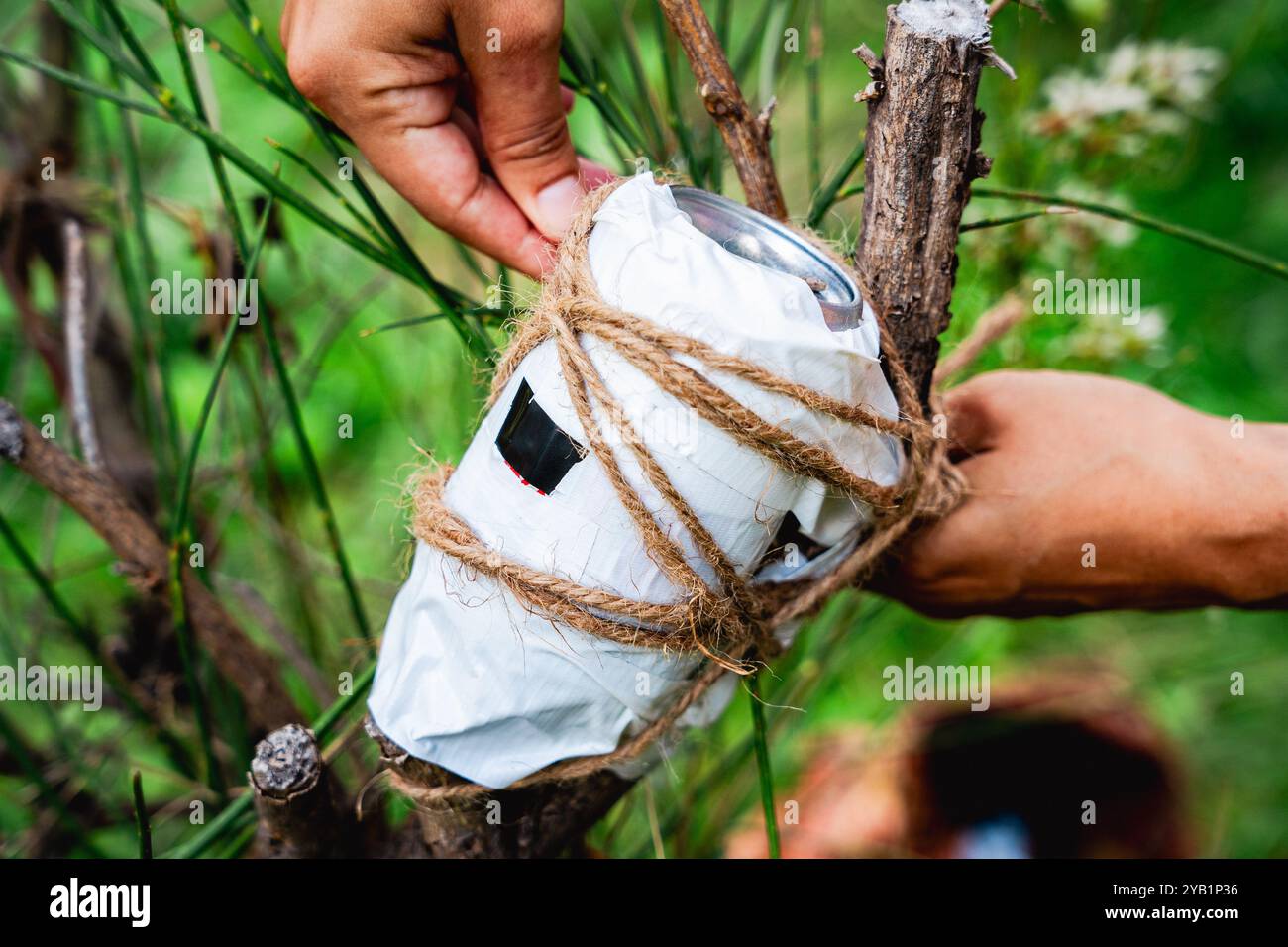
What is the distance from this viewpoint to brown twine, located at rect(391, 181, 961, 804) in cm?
48

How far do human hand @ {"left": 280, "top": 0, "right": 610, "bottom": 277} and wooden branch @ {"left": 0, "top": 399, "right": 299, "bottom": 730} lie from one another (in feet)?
1.04

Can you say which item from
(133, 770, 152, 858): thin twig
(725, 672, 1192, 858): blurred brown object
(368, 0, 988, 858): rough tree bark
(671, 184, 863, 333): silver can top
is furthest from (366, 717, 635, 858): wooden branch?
(725, 672, 1192, 858): blurred brown object

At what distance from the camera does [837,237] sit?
1.25 meters

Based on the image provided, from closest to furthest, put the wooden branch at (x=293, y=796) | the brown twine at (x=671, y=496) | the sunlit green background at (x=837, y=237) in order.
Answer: the brown twine at (x=671, y=496), the wooden branch at (x=293, y=796), the sunlit green background at (x=837, y=237)

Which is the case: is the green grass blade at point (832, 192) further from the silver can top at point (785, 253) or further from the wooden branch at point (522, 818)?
the wooden branch at point (522, 818)

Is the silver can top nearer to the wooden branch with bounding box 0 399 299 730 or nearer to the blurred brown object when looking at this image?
the wooden branch with bounding box 0 399 299 730

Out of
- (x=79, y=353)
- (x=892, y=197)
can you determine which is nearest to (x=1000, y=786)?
(x=892, y=197)

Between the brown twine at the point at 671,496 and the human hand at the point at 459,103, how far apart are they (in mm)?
96

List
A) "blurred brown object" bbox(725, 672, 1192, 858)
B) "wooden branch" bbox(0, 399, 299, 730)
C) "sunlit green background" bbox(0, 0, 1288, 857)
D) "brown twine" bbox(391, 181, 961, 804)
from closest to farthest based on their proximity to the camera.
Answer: "brown twine" bbox(391, 181, 961, 804) → "wooden branch" bbox(0, 399, 299, 730) → "sunlit green background" bbox(0, 0, 1288, 857) → "blurred brown object" bbox(725, 672, 1192, 858)

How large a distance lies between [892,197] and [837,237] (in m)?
0.72

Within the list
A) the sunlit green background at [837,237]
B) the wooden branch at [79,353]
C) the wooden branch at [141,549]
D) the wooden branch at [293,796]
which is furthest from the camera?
the sunlit green background at [837,237]

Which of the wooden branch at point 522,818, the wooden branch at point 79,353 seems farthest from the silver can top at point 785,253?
the wooden branch at point 79,353

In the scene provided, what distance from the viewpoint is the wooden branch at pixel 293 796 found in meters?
0.58
